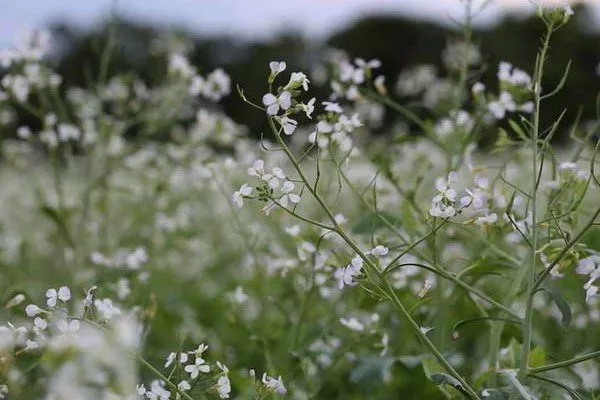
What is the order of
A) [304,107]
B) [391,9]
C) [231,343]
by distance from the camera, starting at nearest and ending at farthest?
1. [304,107]
2. [231,343]
3. [391,9]

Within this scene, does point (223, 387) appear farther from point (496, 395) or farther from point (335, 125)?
point (335, 125)

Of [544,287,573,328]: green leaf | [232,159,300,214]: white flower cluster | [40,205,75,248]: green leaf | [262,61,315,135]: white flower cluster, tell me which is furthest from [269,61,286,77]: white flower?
[40,205,75,248]: green leaf

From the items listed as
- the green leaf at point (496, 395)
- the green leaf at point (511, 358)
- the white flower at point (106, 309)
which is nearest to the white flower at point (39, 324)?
the white flower at point (106, 309)

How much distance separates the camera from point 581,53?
1099 inches

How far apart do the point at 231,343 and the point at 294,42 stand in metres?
30.6

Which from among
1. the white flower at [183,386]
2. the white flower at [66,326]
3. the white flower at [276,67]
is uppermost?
the white flower at [276,67]

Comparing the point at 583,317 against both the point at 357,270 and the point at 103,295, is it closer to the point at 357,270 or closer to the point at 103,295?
the point at 103,295

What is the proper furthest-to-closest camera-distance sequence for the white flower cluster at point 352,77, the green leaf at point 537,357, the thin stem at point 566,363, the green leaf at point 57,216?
the green leaf at point 57,216
the white flower cluster at point 352,77
the green leaf at point 537,357
the thin stem at point 566,363

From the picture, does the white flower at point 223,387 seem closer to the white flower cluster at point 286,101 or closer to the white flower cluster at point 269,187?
the white flower cluster at point 269,187

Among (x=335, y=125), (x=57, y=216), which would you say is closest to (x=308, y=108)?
(x=335, y=125)

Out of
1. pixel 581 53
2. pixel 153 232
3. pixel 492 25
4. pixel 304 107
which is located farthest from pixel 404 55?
pixel 304 107

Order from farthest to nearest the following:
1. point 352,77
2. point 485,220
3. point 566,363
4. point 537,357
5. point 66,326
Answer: point 352,77
point 537,357
point 485,220
point 566,363
point 66,326

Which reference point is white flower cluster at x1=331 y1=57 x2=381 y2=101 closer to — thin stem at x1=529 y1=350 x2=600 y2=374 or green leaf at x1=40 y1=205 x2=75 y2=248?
green leaf at x1=40 y1=205 x2=75 y2=248

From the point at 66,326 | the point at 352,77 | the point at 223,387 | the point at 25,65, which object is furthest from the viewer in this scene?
the point at 25,65
